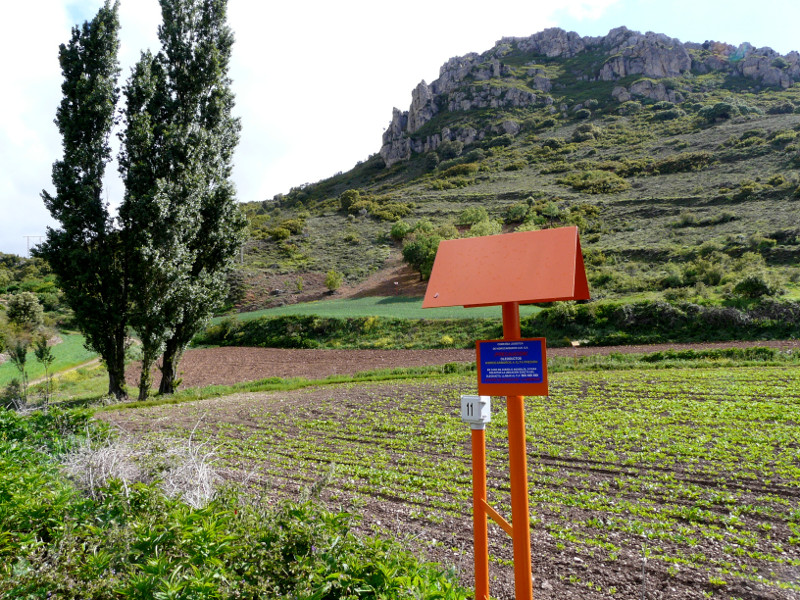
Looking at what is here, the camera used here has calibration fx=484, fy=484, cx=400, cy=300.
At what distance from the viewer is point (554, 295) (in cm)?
352

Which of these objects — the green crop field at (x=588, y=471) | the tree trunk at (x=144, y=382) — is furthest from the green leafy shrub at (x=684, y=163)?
the tree trunk at (x=144, y=382)

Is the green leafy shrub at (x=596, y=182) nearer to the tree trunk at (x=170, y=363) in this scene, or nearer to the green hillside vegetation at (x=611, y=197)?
the green hillside vegetation at (x=611, y=197)

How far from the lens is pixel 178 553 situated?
287cm

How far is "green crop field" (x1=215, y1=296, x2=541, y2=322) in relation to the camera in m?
31.6

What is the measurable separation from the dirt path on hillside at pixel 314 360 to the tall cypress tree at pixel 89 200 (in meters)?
6.48

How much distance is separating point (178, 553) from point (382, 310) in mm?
32110

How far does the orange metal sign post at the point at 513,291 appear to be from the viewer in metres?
3.59

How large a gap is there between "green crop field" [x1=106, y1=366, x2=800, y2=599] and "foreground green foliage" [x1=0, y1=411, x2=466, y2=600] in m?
0.64

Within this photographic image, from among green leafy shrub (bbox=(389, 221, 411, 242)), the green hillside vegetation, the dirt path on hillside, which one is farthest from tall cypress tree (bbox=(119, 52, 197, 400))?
green leafy shrub (bbox=(389, 221, 411, 242))

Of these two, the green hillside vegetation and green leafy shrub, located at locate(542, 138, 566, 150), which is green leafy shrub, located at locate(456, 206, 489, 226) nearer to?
the green hillside vegetation

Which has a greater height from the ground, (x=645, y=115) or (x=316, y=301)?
(x=645, y=115)

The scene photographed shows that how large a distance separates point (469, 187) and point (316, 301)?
39.1 m

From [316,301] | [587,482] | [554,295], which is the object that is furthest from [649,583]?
[316,301]

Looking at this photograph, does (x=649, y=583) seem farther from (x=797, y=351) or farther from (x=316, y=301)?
(x=316, y=301)
